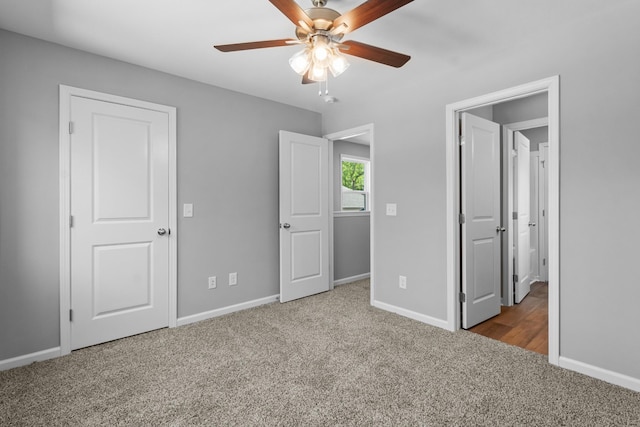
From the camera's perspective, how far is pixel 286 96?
360cm

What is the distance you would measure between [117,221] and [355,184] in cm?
367

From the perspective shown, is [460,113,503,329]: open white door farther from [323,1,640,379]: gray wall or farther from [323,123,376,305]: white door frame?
[323,123,376,305]: white door frame

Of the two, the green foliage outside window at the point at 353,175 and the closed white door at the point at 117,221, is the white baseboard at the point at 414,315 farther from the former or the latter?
the green foliage outside window at the point at 353,175

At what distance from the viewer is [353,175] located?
17.9 feet

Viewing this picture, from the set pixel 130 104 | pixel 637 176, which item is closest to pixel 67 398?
Answer: pixel 130 104

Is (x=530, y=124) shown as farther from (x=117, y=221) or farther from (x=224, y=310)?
(x=117, y=221)

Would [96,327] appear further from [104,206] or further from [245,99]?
[245,99]

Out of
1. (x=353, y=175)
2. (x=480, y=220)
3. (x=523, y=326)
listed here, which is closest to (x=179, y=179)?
(x=480, y=220)

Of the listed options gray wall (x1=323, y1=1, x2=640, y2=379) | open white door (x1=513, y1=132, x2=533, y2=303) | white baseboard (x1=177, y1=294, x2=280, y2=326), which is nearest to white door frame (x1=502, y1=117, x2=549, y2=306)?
open white door (x1=513, y1=132, x2=533, y2=303)

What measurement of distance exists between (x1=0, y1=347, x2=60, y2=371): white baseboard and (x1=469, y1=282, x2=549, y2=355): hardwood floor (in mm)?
3470

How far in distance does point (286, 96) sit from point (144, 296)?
2503mm

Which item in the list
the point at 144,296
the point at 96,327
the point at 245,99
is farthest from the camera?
the point at 245,99

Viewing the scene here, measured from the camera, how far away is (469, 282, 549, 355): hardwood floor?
268 cm

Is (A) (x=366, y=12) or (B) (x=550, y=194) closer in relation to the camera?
(A) (x=366, y=12)
